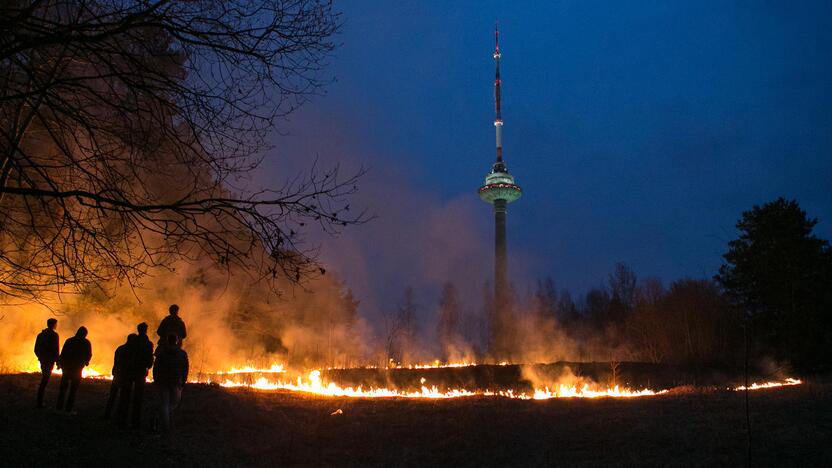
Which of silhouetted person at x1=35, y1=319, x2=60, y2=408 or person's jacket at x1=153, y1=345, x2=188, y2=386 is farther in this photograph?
silhouetted person at x1=35, y1=319, x2=60, y2=408

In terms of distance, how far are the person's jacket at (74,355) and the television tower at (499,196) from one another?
60557 mm

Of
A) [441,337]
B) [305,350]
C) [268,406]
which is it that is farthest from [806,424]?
[441,337]

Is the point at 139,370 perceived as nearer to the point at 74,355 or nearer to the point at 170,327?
the point at 170,327

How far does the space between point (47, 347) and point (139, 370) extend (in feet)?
7.01

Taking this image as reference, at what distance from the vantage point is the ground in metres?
9.20

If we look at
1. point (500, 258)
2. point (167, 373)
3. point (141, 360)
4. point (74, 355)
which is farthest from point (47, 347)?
point (500, 258)

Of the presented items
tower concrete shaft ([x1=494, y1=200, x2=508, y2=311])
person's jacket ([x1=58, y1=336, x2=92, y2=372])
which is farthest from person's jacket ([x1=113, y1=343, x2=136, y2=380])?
tower concrete shaft ([x1=494, y1=200, x2=508, y2=311])

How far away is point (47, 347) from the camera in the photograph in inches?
427

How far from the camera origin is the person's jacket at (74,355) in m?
10.6

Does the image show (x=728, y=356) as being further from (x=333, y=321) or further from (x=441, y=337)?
(x=441, y=337)

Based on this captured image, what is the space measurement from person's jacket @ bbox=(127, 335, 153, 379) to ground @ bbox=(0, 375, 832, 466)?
100 cm

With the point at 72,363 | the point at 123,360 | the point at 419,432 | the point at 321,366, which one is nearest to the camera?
the point at 123,360

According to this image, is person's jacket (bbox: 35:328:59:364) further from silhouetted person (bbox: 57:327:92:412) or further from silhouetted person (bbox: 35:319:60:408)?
silhouetted person (bbox: 57:327:92:412)

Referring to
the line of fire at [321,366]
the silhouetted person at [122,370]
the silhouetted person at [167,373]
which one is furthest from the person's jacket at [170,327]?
the line of fire at [321,366]
